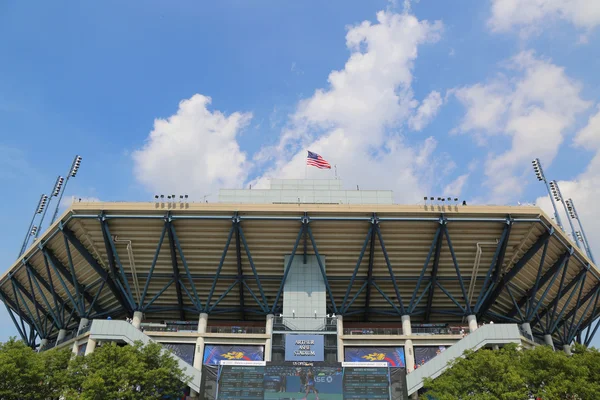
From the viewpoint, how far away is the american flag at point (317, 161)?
55.7 metres

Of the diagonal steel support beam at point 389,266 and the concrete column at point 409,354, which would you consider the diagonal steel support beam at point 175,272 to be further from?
the concrete column at point 409,354

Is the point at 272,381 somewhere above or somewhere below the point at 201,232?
below

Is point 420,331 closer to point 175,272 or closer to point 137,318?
point 175,272

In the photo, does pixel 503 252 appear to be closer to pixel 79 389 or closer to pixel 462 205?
pixel 462 205

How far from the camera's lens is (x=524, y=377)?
33.0 m

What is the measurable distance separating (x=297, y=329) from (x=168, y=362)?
15.9m

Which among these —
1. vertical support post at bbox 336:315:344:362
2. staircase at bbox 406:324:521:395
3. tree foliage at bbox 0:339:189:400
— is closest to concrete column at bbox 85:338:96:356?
tree foliage at bbox 0:339:189:400

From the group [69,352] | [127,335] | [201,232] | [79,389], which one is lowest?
[79,389]

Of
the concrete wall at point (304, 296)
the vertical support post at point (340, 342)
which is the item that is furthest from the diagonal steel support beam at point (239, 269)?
the vertical support post at point (340, 342)

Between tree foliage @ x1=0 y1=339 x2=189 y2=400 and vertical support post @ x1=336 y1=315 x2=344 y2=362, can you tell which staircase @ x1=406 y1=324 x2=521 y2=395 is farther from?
tree foliage @ x1=0 y1=339 x2=189 y2=400

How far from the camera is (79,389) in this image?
36.4m

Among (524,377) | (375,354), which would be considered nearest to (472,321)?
(375,354)

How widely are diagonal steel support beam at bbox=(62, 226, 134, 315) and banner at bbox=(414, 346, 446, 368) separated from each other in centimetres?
3095

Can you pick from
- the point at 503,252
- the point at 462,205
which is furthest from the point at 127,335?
the point at 503,252
